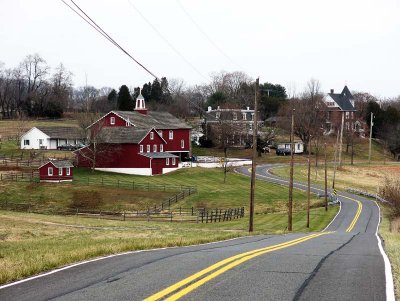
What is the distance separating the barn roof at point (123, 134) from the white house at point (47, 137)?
17490 millimetres

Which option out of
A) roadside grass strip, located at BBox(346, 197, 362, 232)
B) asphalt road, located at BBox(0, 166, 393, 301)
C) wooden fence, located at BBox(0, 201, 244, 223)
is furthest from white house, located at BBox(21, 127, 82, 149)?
asphalt road, located at BBox(0, 166, 393, 301)

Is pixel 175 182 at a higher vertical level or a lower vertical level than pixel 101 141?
lower

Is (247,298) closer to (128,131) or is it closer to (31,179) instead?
(31,179)

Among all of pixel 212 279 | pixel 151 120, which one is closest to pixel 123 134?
pixel 151 120

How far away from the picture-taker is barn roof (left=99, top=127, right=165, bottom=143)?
263 feet

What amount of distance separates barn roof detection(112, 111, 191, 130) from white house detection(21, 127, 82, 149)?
12.8m

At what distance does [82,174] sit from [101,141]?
5.94 metres

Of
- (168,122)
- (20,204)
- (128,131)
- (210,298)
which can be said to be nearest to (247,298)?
(210,298)

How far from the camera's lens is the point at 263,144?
10869cm

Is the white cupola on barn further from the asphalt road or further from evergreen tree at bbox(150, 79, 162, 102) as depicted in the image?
the asphalt road

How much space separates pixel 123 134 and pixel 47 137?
23.5 m

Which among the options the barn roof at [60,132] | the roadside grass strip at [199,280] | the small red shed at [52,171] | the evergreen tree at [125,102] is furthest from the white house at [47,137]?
the roadside grass strip at [199,280]

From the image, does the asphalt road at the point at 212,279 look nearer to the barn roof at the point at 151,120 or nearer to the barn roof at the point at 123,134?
the barn roof at the point at 123,134

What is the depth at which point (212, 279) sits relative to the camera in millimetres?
10320
